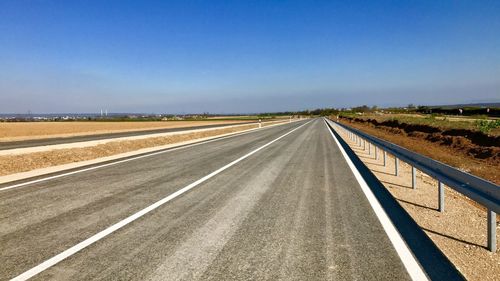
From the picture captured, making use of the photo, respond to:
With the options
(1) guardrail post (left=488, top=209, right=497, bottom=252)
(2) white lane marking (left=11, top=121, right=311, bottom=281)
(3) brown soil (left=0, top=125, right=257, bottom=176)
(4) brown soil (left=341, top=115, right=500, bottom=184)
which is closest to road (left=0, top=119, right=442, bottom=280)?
(2) white lane marking (left=11, top=121, right=311, bottom=281)

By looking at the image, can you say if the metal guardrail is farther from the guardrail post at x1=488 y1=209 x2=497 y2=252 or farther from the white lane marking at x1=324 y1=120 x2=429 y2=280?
the white lane marking at x1=324 y1=120 x2=429 y2=280

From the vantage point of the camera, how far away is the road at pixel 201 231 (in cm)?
403

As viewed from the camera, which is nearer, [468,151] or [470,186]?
[470,186]

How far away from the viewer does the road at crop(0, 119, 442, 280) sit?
403 centimetres

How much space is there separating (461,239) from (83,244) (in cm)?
492

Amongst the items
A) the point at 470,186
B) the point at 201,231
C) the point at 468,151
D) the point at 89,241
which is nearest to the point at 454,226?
the point at 470,186

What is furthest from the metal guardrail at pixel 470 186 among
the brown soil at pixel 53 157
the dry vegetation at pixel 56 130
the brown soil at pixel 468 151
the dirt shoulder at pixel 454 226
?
the dry vegetation at pixel 56 130

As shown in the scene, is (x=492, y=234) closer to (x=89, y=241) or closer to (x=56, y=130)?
(x=89, y=241)

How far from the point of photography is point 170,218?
6.07 metres

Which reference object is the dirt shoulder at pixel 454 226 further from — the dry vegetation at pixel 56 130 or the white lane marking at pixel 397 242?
the dry vegetation at pixel 56 130

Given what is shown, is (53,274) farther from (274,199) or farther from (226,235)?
(274,199)

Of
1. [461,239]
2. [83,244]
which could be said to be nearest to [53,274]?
[83,244]

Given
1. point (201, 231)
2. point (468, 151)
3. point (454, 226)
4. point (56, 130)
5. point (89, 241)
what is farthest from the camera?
point (56, 130)

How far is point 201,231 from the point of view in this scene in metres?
5.36
